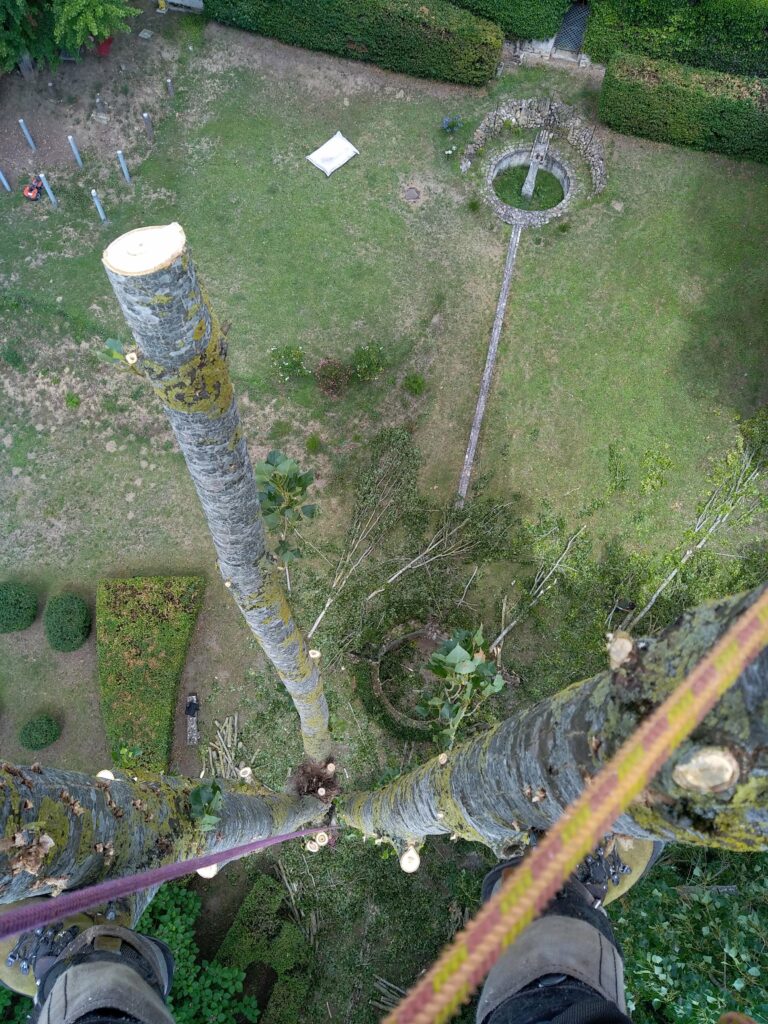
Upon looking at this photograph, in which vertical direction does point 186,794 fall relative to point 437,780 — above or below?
below

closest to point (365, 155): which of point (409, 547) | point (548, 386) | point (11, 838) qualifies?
point (548, 386)

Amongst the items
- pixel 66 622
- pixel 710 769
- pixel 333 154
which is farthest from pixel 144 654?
pixel 333 154

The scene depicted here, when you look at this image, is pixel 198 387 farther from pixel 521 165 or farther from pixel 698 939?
pixel 521 165

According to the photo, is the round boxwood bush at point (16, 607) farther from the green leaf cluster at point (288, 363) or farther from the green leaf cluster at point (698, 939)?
the green leaf cluster at point (698, 939)

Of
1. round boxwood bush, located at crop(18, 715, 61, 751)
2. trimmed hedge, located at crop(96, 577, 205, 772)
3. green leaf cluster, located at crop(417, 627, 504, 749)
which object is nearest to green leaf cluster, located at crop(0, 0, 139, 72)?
trimmed hedge, located at crop(96, 577, 205, 772)

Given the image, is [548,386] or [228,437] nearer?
[228,437]

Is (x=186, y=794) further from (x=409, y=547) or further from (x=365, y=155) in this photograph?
(x=365, y=155)
